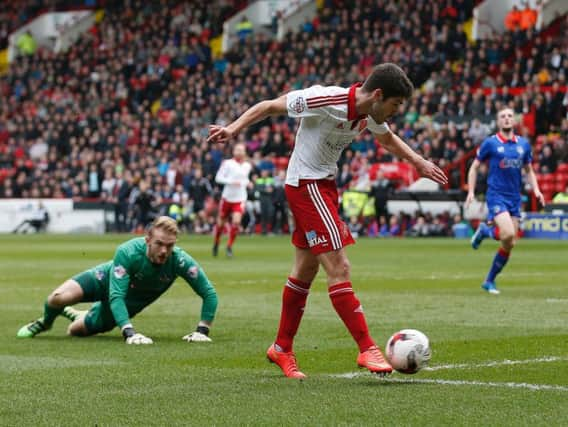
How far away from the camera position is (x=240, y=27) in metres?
49.9

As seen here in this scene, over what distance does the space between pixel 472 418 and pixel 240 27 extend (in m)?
44.5

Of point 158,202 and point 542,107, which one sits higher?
point 542,107

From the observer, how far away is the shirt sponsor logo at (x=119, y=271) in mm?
10203

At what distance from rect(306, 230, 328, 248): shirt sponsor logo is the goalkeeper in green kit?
2197 mm

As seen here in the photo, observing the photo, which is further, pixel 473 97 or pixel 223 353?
pixel 473 97

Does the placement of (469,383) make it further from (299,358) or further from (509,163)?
(509,163)

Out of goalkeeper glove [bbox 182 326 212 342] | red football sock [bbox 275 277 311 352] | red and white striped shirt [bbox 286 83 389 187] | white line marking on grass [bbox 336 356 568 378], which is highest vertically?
red and white striped shirt [bbox 286 83 389 187]

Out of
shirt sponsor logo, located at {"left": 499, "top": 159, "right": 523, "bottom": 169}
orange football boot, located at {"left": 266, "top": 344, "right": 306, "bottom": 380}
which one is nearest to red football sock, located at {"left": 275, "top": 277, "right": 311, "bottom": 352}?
orange football boot, located at {"left": 266, "top": 344, "right": 306, "bottom": 380}

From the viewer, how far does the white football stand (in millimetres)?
7801

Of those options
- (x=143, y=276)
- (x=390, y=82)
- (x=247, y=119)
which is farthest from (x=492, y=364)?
(x=143, y=276)

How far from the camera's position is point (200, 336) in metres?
10.4

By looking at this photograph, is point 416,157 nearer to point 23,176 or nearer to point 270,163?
point 270,163

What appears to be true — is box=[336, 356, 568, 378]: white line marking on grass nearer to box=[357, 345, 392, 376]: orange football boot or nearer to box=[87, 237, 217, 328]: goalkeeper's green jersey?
box=[357, 345, 392, 376]: orange football boot

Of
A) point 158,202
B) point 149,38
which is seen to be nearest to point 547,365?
point 158,202
